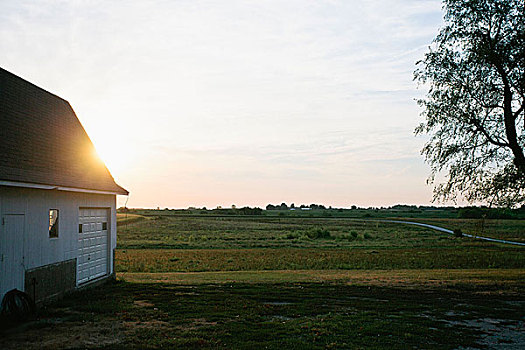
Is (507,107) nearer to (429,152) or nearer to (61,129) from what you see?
(429,152)

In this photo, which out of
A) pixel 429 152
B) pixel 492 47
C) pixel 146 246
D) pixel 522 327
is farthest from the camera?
pixel 146 246

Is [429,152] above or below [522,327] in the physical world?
above

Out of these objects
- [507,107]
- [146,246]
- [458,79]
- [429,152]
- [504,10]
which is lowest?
[146,246]

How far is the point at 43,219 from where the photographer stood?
13.5 metres

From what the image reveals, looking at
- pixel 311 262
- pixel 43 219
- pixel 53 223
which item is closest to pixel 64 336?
pixel 43 219

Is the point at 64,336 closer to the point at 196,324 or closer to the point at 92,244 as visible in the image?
the point at 196,324

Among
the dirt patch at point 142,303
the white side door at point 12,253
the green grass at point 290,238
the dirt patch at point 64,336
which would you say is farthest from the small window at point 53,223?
the green grass at point 290,238

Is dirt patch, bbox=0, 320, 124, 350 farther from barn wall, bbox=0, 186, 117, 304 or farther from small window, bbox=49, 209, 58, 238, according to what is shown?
small window, bbox=49, 209, 58, 238

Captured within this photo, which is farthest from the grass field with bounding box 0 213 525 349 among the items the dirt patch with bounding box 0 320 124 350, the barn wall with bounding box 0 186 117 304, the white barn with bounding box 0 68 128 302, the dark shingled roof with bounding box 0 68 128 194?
the dark shingled roof with bounding box 0 68 128 194

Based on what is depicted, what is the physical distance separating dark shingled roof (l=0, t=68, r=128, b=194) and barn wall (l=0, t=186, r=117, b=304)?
0.50 m

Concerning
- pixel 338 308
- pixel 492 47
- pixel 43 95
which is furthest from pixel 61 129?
pixel 492 47

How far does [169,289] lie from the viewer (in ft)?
55.3

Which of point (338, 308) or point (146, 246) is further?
point (146, 246)

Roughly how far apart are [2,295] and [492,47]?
59.5 ft
